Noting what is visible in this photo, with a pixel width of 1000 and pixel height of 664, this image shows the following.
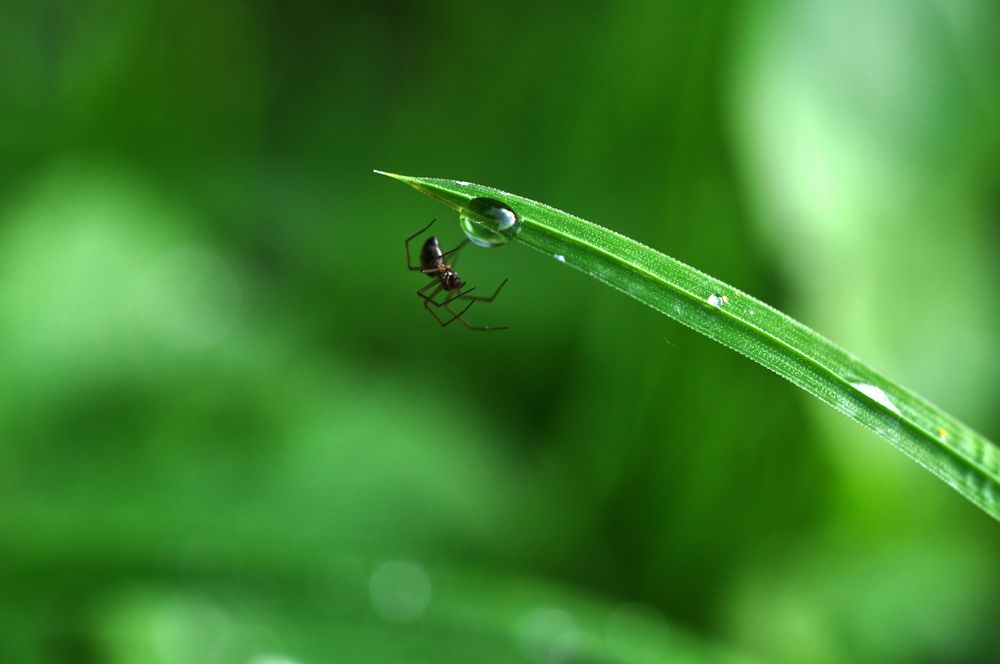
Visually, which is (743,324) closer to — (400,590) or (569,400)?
(400,590)

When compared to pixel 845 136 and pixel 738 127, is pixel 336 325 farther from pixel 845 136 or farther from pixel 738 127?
pixel 845 136

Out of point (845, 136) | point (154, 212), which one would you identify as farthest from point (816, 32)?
point (154, 212)

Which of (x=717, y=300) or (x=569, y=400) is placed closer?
(x=717, y=300)

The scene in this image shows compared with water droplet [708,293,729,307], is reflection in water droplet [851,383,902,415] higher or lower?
lower

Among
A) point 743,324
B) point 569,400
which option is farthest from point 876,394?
point 569,400

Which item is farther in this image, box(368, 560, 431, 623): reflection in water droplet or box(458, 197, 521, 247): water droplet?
box(368, 560, 431, 623): reflection in water droplet

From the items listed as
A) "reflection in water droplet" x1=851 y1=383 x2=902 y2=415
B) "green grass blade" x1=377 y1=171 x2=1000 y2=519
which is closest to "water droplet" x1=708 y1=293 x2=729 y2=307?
"green grass blade" x1=377 y1=171 x2=1000 y2=519

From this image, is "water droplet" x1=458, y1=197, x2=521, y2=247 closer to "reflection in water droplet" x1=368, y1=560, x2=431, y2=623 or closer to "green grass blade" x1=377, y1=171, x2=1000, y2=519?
"green grass blade" x1=377, y1=171, x2=1000, y2=519
